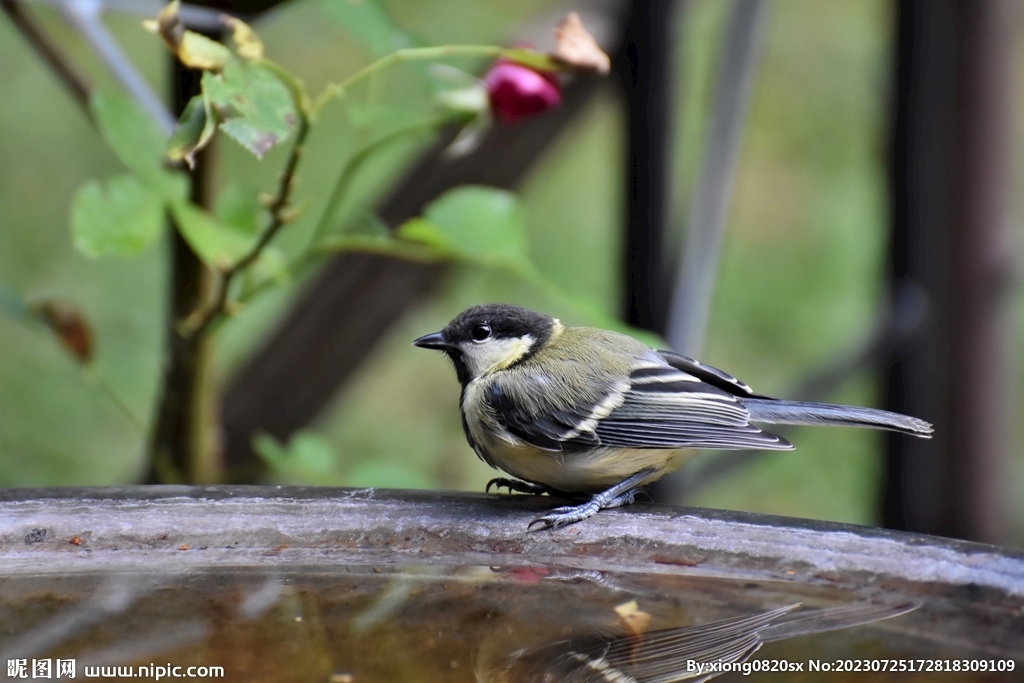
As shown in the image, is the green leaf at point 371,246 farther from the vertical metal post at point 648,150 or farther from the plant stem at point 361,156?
the vertical metal post at point 648,150

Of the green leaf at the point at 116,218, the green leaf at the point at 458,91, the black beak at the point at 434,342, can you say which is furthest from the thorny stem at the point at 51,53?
the black beak at the point at 434,342

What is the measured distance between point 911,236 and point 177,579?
7.09 feet

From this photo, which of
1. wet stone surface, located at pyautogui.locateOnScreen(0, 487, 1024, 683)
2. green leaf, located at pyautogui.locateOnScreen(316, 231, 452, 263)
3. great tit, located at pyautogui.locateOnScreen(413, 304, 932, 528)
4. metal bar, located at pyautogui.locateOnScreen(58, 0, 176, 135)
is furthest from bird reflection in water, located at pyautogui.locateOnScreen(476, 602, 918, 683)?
metal bar, located at pyautogui.locateOnScreen(58, 0, 176, 135)

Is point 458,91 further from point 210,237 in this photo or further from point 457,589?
point 457,589

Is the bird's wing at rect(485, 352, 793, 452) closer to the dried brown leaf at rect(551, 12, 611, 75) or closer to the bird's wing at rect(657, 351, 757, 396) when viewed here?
the bird's wing at rect(657, 351, 757, 396)

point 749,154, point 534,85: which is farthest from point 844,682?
point 749,154

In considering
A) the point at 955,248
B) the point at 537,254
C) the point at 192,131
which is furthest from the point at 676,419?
the point at 537,254

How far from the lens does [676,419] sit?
6.48ft

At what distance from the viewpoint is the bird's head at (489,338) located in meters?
2.18

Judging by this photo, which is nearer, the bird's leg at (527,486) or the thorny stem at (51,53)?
the thorny stem at (51,53)

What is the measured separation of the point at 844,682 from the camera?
4.10 ft

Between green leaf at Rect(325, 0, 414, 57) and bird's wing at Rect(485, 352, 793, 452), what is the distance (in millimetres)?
656

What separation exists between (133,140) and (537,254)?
11.5 feet

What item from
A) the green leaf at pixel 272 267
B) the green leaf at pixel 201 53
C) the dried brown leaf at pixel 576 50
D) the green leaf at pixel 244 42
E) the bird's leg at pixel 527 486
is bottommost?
the bird's leg at pixel 527 486
